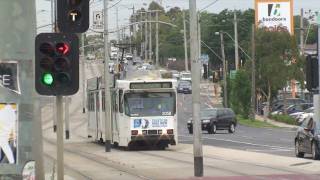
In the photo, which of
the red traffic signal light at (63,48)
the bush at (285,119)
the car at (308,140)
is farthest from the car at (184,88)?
the red traffic signal light at (63,48)

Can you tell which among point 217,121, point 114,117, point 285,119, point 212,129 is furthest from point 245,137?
point 285,119

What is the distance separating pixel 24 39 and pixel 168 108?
2101cm

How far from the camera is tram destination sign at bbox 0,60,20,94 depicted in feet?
30.6

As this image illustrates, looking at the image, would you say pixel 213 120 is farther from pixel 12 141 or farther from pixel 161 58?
pixel 161 58

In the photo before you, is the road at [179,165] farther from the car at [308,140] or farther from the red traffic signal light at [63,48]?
the red traffic signal light at [63,48]

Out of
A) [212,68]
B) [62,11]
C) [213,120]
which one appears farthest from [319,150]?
[212,68]

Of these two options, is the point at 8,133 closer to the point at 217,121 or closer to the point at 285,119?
the point at 217,121

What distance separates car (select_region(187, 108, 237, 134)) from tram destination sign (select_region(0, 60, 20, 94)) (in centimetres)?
4043

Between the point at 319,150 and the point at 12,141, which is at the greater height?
the point at 12,141

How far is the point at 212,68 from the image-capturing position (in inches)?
5797

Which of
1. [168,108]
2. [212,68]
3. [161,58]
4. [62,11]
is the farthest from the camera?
[161,58]

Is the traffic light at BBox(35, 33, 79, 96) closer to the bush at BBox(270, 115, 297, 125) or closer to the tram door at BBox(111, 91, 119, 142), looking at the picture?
the tram door at BBox(111, 91, 119, 142)

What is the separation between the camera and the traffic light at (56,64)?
11398mm

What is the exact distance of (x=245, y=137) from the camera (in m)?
42.6
